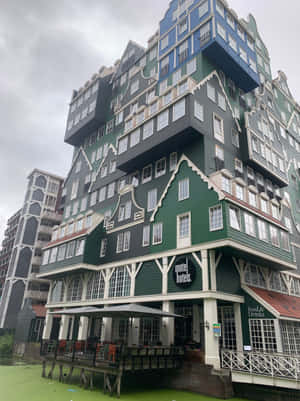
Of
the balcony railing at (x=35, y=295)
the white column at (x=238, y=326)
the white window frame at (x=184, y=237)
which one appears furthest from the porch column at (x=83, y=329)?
the balcony railing at (x=35, y=295)

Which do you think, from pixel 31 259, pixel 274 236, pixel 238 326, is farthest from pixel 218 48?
pixel 31 259

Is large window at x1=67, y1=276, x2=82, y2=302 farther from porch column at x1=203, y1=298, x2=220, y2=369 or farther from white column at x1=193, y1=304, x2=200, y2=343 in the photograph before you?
porch column at x1=203, y1=298, x2=220, y2=369

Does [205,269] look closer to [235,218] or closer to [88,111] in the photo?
[235,218]

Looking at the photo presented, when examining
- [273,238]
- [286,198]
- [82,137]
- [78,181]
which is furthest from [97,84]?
[273,238]

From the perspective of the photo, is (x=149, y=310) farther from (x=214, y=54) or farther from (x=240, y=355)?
(x=214, y=54)

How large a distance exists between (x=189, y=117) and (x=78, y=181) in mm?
25364

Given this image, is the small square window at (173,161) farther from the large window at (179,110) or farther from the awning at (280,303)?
the awning at (280,303)

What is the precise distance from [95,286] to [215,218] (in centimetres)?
1740

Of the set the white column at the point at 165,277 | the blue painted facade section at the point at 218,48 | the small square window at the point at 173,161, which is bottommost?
the white column at the point at 165,277

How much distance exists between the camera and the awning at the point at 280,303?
2298 centimetres

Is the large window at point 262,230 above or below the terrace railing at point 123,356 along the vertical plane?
above

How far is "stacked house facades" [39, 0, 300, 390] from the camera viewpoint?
24.0m

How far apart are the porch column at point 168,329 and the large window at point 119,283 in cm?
574

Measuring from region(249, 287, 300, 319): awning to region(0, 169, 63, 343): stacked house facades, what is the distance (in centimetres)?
3387
